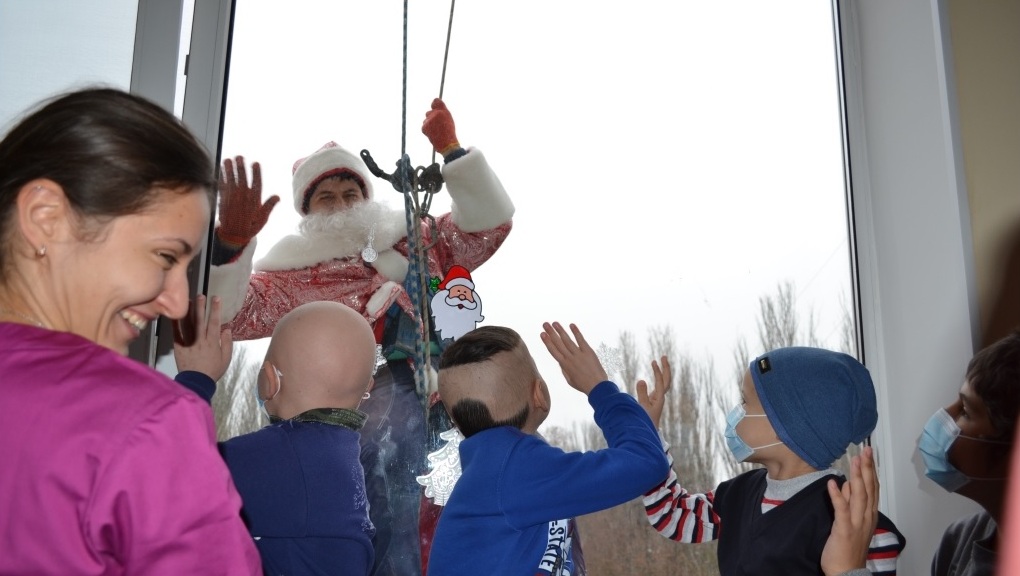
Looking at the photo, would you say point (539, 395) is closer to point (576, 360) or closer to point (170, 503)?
point (576, 360)

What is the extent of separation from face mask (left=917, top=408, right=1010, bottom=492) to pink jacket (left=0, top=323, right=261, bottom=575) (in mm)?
1328

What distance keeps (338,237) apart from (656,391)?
27.6 inches

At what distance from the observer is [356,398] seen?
1.37 metres

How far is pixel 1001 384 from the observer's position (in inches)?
56.2

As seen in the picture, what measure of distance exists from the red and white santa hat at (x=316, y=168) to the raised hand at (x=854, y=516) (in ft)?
3.56

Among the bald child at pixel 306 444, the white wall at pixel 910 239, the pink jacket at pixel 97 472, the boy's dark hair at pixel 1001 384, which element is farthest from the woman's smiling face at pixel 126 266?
the white wall at pixel 910 239

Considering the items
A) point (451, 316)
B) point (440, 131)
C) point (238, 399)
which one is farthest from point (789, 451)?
point (238, 399)

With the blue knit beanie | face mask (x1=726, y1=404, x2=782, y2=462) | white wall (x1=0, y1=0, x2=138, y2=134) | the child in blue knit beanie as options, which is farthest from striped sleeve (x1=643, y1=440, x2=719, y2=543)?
white wall (x1=0, y1=0, x2=138, y2=134)

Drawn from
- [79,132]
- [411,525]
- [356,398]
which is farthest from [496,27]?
[79,132]

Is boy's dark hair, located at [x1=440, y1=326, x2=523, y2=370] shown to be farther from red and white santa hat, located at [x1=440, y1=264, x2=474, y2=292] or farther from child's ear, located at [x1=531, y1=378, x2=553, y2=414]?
red and white santa hat, located at [x1=440, y1=264, x2=474, y2=292]

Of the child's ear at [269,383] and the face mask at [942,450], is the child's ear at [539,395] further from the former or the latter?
the face mask at [942,450]

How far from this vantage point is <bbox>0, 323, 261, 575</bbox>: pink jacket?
588 mm

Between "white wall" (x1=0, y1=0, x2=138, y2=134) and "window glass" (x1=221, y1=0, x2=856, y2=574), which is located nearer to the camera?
"white wall" (x1=0, y1=0, x2=138, y2=134)

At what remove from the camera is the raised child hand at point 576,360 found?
1432 millimetres
